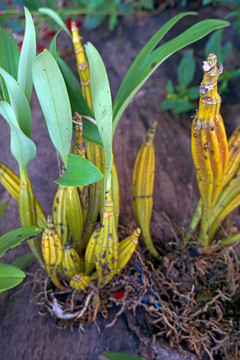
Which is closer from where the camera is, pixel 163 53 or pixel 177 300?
pixel 163 53

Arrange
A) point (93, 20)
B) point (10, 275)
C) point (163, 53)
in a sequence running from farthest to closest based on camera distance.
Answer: point (93, 20), point (163, 53), point (10, 275)

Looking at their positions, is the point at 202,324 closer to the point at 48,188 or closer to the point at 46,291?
the point at 46,291

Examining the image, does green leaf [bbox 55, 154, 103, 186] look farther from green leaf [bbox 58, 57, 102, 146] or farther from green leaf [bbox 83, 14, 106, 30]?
green leaf [bbox 83, 14, 106, 30]

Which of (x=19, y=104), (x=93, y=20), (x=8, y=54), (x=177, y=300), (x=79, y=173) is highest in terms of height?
(x=93, y=20)

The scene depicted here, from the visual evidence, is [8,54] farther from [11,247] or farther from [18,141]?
[11,247]

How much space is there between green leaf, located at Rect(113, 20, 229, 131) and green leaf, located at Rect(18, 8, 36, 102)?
0.19 m

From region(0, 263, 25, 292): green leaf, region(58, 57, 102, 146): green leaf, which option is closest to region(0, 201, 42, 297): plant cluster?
region(0, 263, 25, 292): green leaf

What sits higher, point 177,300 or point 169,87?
point 169,87

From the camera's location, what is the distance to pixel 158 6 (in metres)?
1.64

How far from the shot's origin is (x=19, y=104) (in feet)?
2.21

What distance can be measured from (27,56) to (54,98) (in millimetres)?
129

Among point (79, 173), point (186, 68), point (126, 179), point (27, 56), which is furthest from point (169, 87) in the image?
point (79, 173)

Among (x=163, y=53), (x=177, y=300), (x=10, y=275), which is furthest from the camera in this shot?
(x=177, y=300)

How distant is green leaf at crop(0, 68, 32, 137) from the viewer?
633mm
